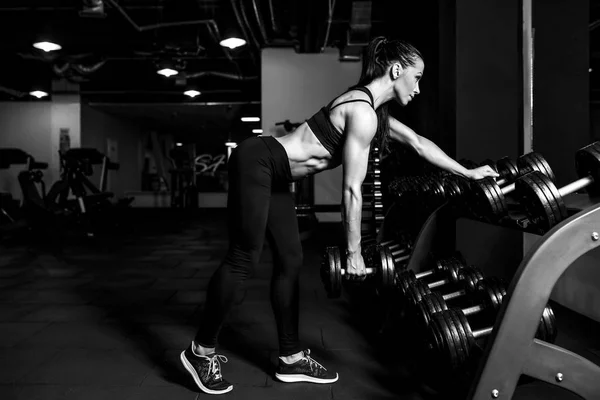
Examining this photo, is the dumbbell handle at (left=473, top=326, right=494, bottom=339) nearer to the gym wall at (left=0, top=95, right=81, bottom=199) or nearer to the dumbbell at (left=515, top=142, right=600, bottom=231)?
the dumbbell at (left=515, top=142, right=600, bottom=231)

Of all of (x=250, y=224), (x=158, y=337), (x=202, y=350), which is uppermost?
(x=250, y=224)

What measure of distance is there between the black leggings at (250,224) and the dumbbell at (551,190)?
2.18 feet

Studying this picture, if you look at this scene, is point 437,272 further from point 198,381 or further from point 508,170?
point 198,381

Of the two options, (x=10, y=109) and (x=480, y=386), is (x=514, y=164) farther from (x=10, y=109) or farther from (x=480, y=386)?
(x=10, y=109)

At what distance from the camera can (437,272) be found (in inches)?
68.7

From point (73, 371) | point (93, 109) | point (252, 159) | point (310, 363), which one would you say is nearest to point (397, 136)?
point (252, 159)

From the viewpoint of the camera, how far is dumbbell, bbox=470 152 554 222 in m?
1.24

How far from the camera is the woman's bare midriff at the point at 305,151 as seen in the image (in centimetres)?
143

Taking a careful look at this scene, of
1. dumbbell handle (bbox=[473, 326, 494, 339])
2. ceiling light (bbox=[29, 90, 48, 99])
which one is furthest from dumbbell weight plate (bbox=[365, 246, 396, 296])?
ceiling light (bbox=[29, 90, 48, 99])

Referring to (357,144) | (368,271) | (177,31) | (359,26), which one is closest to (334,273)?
(368,271)

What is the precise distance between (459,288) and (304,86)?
5.58 meters

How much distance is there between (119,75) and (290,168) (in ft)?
25.6

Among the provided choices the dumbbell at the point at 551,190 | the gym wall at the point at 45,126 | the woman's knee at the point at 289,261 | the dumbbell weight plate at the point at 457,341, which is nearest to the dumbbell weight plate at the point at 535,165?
the dumbbell at the point at 551,190

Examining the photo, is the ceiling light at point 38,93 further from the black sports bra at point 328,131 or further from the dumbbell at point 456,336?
the dumbbell at point 456,336
